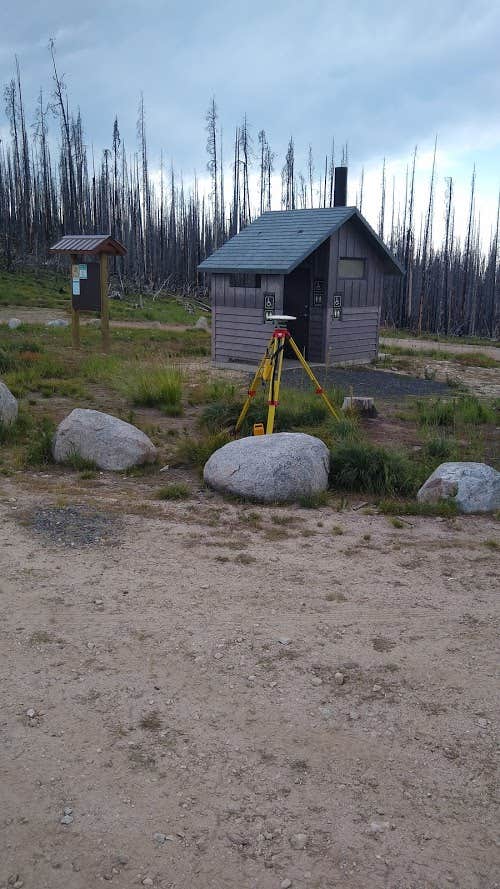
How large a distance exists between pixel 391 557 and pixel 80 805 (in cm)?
298

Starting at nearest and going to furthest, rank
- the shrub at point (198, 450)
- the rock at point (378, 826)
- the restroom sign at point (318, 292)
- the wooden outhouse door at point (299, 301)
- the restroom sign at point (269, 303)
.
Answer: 1. the rock at point (378, 826)
2. the shrub at point (198, 450)
3. the restroom sign at point (269, 303)
4. the restroom sign at point (318, 292)
5. the wooden outhouse door at point (299, 301)

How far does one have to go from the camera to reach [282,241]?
50.6 feet

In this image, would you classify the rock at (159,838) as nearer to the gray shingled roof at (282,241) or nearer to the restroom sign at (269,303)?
the gray shingled roof at (282,241)

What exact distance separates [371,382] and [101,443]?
7610 mm

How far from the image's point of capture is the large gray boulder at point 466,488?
6160 mm

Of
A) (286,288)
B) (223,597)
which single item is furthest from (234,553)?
(286,288)

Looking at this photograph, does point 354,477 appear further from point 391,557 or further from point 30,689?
point 30,689

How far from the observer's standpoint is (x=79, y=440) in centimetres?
732

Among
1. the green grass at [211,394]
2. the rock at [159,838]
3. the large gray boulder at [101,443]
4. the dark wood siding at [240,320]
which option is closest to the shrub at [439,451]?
the large gray boulder at [101,443]

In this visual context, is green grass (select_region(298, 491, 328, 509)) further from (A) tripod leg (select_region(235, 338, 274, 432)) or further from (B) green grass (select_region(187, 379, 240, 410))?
(B) green grass (select_region(187, 379, 240, 410))

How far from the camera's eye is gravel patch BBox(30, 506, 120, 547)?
5340 mm

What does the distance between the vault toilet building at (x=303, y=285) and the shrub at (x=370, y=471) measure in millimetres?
8498

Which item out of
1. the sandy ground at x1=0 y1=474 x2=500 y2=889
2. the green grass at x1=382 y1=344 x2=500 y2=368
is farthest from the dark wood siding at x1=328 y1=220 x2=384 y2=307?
the sandy ground at x1=0 y1=474 x2=500 y2=889

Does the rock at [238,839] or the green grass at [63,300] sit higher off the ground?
the green grass at [63,300]
